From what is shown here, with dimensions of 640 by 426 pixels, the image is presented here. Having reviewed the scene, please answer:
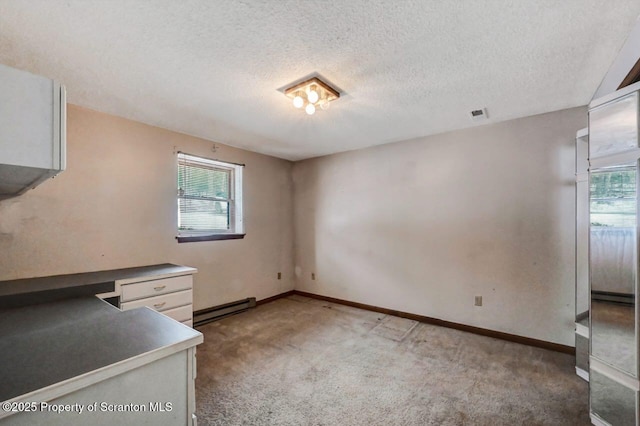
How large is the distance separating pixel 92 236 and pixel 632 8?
162 inches

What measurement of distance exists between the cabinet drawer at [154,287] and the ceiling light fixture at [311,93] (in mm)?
1898

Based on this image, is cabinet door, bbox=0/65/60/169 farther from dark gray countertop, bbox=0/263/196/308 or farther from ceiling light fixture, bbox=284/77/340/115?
ceiling light fixture, bbox=284/77/340/115

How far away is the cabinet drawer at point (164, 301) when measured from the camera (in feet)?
7.01

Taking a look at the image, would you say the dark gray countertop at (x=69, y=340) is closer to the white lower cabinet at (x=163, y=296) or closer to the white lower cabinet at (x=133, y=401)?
the white lower cabinet at (x=133, y=401)

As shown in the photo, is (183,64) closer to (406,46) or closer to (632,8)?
(406,46)

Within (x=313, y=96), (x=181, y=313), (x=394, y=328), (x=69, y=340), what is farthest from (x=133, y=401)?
(x=394, y=328)

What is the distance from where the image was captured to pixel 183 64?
69.9 inches

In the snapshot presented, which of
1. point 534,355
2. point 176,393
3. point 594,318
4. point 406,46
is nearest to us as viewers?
point 176,393

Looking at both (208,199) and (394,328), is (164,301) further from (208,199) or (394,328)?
(394,328)

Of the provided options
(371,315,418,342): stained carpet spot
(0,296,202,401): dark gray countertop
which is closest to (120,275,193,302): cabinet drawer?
(0,296,202,401): dark gray countertop

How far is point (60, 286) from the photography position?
1.83 m

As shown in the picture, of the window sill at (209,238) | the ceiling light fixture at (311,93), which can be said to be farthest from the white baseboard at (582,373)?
the window sill at (209,238)

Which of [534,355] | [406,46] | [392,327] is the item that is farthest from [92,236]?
[534,355]

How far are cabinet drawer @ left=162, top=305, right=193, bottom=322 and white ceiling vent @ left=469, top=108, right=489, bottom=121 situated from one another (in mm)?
3375
